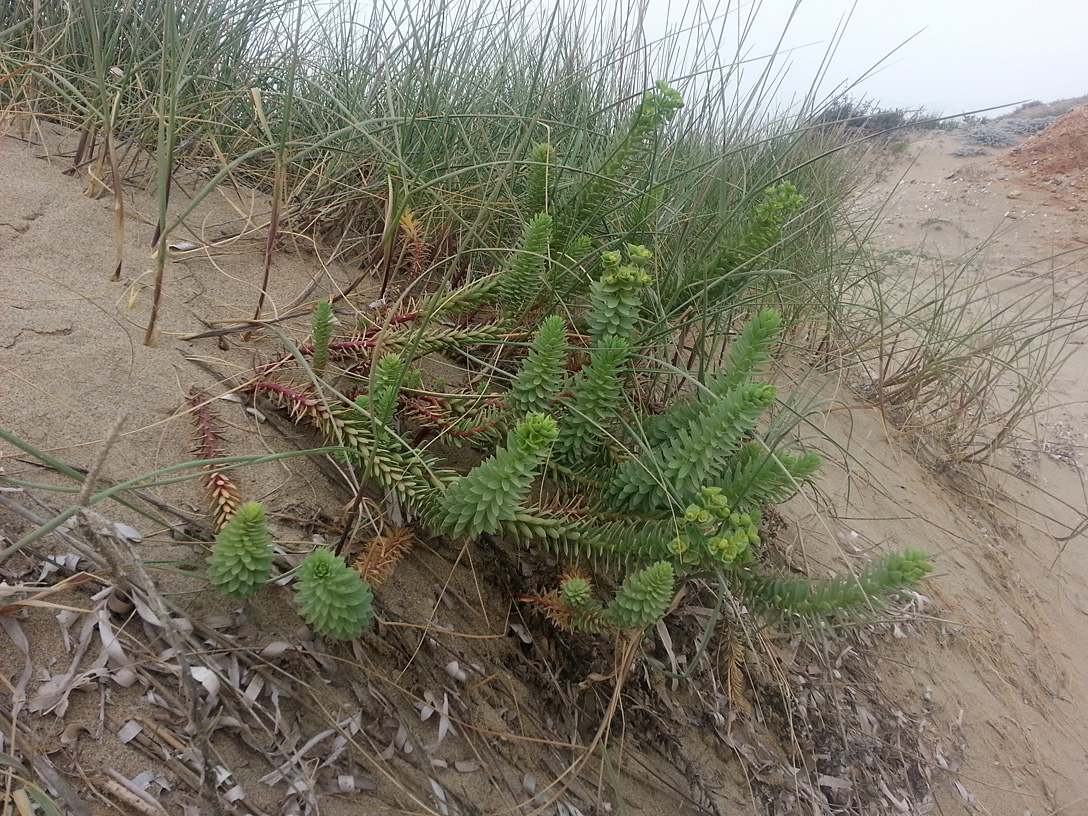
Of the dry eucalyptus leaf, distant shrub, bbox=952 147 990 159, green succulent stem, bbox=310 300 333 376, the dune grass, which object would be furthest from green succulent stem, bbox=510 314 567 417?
distant shrub, bbox=952 147 990 159

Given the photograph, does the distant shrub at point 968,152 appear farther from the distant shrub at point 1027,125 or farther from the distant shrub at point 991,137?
the distant shrub at point 1027,125

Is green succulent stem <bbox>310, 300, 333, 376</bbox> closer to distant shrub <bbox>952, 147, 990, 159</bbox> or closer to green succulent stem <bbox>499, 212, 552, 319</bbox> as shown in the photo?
green succulent stem <bbox>499, 212, 552, 319</bbox>

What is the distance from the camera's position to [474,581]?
138cm

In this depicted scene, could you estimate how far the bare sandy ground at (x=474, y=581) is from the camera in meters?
1.14

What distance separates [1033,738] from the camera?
2105 millimetres

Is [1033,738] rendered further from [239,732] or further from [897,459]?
[239,732]

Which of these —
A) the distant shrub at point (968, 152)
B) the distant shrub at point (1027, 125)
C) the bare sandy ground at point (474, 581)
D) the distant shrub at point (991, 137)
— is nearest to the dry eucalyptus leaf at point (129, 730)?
the bare sandy ground at point (474, 581)

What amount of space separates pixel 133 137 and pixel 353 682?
1.93 meters

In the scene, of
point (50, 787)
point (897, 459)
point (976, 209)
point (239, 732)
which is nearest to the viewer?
point (50, 787)

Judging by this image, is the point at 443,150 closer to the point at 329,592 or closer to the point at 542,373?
the point at 542,373

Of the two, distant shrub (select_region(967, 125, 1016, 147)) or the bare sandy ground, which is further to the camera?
distant shrub (select_region(967, 125, 1016, 147))

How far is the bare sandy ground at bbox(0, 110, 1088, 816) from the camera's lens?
1141 mm

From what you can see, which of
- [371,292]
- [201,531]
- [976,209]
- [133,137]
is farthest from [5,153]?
[976,209]

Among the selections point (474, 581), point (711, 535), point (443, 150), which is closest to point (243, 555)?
point (474, 581)
